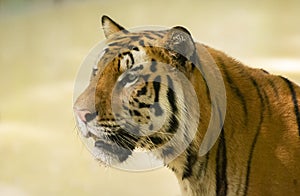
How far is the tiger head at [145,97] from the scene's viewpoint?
1.48 meters

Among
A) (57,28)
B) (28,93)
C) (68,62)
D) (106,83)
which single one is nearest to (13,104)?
(28,93)

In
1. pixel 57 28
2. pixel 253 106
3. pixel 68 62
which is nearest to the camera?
pixel 253 106

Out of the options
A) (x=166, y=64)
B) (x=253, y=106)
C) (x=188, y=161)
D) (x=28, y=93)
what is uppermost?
(x=166, y=64)

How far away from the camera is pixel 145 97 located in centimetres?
150

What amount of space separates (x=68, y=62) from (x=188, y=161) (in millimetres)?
1960

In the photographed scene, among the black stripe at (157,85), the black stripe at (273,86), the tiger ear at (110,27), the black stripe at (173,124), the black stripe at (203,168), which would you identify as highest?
the tiger ear at (110,27)

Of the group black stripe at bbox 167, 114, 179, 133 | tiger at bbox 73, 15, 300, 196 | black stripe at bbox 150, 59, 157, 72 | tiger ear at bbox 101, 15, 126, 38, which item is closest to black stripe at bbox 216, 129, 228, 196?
tiger at bbox 73, 15, 300, 196

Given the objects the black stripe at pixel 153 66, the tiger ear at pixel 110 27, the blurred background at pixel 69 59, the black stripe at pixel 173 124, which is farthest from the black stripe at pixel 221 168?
the blurred background at pixel 69 59

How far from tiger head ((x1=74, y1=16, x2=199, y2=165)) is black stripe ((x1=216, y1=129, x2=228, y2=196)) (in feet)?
0.26

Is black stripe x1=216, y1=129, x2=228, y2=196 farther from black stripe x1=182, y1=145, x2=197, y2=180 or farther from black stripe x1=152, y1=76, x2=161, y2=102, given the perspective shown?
black stripe x1=152, y1=76, x2=161, y2=102

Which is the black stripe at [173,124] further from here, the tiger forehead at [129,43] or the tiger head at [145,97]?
the tiger forehead at [129,43]

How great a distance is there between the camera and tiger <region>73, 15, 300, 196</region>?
4.90 feet

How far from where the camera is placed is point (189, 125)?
151cm

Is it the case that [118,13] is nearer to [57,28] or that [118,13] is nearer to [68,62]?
[57,28]
